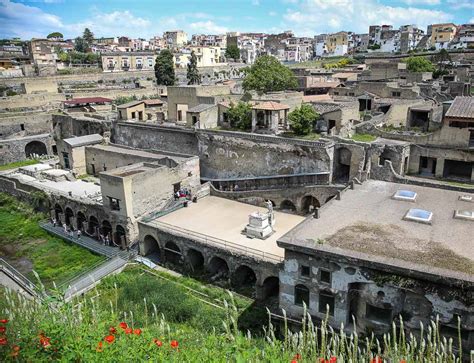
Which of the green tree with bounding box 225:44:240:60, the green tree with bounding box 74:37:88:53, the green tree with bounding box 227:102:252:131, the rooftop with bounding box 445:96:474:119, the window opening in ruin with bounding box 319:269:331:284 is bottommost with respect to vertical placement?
the window opening in ruin with bounding box 319:269:331:284

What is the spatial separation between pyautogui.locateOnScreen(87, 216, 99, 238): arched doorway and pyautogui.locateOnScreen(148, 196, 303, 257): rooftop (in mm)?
6489

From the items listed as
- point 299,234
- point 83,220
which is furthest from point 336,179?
point 83,220

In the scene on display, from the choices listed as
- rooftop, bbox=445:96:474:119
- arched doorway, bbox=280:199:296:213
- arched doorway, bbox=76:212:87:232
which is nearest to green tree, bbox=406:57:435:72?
rooftop, bbox=445:96:474:119

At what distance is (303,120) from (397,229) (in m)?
18.1

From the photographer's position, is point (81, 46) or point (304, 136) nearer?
point (304, 136)

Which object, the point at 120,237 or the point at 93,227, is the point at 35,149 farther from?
the point at 120,237

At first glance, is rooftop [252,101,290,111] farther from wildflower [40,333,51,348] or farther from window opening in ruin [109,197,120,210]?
wildflower [40,333,51,348]

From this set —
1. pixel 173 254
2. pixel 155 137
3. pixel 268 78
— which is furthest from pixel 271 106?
pixel 173 254

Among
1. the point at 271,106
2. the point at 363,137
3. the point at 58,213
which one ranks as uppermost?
the point at 271,106

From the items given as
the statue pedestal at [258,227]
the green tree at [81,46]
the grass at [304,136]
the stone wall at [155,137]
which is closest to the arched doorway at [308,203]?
the statue pedestal at [258,227]

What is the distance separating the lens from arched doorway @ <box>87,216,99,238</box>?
33.5m

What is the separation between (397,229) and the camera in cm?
1984

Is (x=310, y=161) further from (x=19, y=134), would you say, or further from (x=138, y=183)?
(x=19, y=134)

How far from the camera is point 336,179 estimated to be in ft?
109
